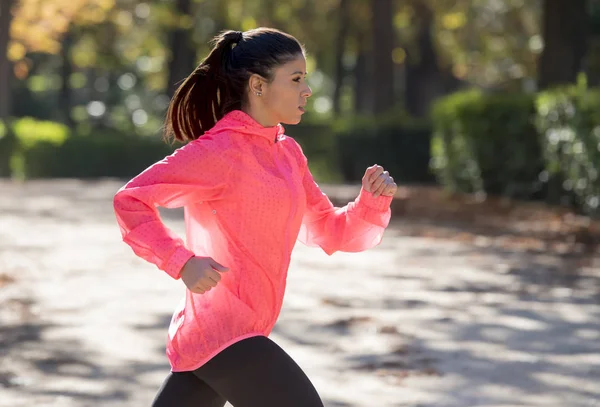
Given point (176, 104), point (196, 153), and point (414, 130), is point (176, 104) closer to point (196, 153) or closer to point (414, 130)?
point (196, 153)

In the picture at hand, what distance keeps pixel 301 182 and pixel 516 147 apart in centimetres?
1633

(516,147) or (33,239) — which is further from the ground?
(516,147)

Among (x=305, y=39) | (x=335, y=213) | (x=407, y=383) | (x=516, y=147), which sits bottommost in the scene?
(x=407, y=383)

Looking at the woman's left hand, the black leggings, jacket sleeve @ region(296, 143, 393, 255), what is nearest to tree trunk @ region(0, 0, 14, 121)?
jacket sleeve @ region(296, 143, 393, 255)

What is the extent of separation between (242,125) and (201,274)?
51 cm

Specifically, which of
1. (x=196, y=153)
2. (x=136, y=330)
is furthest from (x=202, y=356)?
(x=136, y=330)

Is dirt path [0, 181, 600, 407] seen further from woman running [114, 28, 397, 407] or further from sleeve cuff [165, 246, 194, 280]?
sleeve cuff [165, 246, 194, 280]

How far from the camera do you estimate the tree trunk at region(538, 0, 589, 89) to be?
72.5 ft

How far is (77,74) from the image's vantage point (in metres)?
78.0

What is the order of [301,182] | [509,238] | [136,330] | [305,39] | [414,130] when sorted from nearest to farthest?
[301,182], [136,330], [509,238], [414,130], [305,39]

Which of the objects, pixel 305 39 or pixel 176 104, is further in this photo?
pixel 305 39

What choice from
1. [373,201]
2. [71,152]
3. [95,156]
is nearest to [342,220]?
[373,201]

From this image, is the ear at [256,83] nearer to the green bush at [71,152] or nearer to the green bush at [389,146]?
the green bush at [389,146]

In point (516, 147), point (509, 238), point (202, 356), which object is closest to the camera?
point (202, 356)
